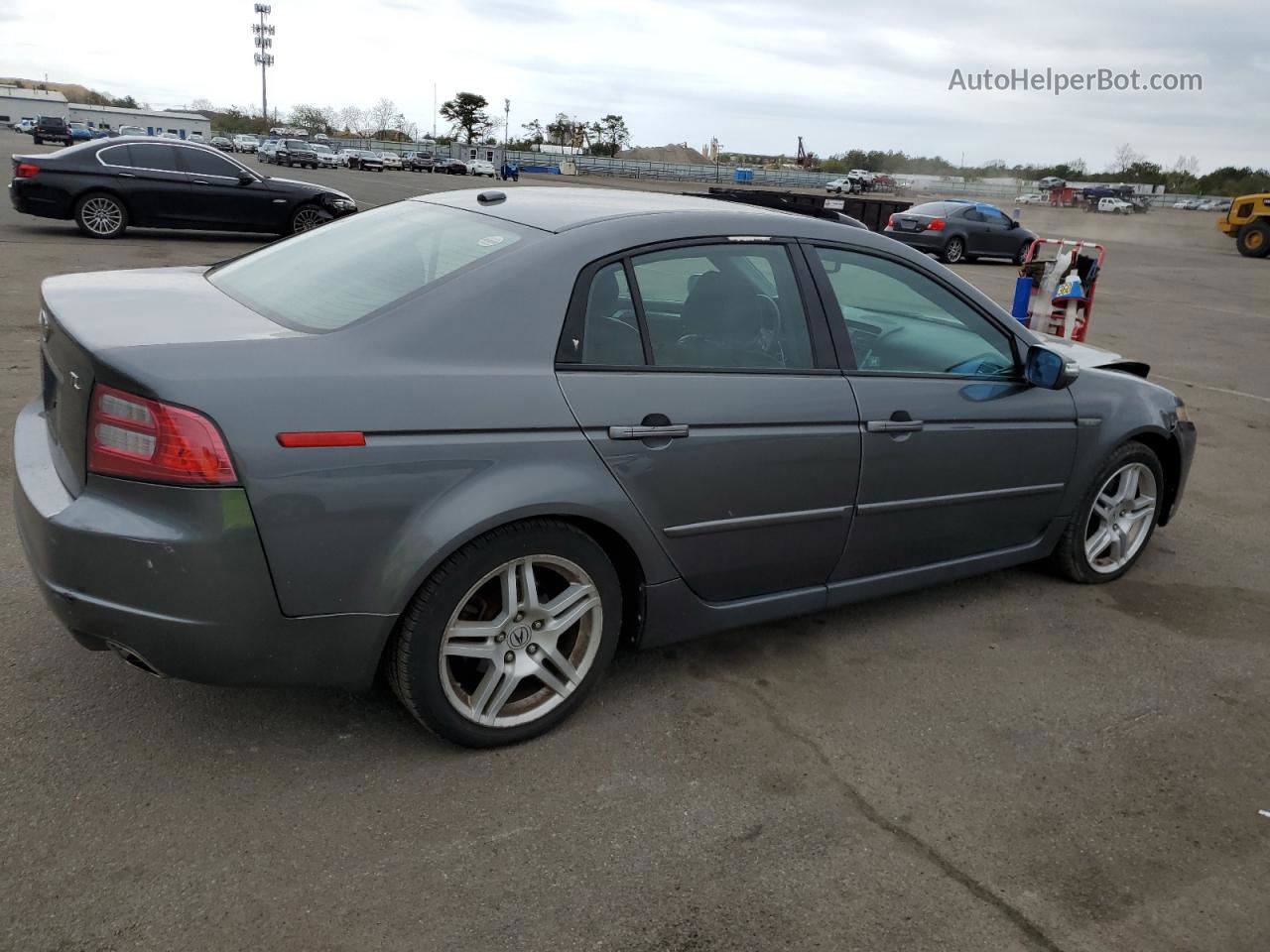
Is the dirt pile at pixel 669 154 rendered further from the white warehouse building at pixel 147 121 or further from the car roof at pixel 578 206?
the car roof at pixel 578 206

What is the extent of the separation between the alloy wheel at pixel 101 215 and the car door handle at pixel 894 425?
14154mm

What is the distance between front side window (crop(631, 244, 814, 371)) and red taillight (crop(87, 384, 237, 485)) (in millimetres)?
1319

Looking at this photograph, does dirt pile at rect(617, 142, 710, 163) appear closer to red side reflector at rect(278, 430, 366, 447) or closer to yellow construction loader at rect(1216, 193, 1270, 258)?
yellow construction loader at rect(1216, 193, 1270, 258)

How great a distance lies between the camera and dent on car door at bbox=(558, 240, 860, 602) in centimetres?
299

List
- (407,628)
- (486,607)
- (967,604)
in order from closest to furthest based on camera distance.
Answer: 1. (407,628)
2. (486,607)
3. (967,604)

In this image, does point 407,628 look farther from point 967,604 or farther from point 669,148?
point 669,148

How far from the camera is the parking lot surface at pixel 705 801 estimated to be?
7.71ft

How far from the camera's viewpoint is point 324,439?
8.21ft

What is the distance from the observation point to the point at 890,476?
140 inches

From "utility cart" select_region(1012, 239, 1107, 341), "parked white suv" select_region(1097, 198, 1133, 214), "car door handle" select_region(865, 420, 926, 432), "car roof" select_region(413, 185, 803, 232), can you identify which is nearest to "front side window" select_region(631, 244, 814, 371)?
"car roof" select_region(413, 185, 803, 232)

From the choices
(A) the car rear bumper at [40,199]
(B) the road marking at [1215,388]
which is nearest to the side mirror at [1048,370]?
(B) the road marking at [1215,388]

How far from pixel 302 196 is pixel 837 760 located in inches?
568

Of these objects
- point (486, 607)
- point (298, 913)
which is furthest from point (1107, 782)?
point (298, 913)

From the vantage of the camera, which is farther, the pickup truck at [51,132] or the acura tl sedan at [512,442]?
the pickup truck at [51,132]
